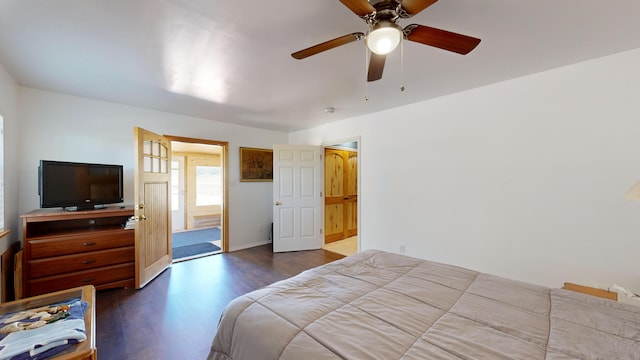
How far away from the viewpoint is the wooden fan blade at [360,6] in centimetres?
115

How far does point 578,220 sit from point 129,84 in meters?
4.63

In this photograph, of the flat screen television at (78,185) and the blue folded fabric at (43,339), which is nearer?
the blue folded fabric at (43,339)

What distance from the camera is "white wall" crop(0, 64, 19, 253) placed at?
233 cm

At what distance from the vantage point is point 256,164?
4.82 m

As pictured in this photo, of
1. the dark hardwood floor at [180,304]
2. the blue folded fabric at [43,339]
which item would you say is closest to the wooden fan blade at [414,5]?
the blue folded fabric at [43,339]

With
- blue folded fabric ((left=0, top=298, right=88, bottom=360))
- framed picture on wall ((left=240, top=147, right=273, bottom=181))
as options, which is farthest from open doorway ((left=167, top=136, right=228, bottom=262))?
blue folded fabric ((left=0, top=298, right=88, bottom=360))

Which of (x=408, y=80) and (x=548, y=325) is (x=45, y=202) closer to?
(x=408, y=80)

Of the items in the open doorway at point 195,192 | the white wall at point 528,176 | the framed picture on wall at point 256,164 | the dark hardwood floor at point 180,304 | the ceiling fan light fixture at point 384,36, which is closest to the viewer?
the ceiling fan light fixture at point 384,36

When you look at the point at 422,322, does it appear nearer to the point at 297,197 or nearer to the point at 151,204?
the point at 151,204

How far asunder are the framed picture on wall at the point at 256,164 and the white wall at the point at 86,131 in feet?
0.72

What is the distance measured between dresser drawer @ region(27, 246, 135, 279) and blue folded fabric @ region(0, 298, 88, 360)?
1.41m

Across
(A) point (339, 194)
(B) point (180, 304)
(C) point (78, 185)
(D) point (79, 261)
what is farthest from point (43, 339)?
(A) point (339, 194)

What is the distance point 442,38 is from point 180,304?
324cm

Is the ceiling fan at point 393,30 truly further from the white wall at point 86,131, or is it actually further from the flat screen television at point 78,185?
the white wall at point 86,131
